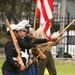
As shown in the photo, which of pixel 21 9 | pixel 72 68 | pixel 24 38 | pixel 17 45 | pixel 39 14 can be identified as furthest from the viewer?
pixel 21 9

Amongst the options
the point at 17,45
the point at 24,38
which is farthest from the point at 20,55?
the point at 24,38

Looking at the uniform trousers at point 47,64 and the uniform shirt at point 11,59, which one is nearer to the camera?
the uniform shirt at point 11,59

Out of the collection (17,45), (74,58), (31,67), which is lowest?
(74,58)

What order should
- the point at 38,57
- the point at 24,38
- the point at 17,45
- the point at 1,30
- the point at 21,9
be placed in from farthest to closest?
the point at 21,9
the point at 1,30
the point at 38,57
the point at 24,38
the point at 17,45

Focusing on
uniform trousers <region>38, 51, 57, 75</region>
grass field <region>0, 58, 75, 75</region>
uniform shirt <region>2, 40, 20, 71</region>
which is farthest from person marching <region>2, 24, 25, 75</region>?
grass field <region>0, 58, 75, 75</region>

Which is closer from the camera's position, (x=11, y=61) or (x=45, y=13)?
(x=11, y=61)

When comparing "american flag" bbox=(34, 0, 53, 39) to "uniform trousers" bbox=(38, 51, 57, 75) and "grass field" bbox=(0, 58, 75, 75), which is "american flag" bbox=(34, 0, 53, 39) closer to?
"uniform trousers" bbox=(38, 51, 57, 75)

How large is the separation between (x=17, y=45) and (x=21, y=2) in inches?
912

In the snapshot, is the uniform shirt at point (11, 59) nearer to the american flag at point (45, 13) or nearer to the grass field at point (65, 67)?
the american flag at point (45, 13)

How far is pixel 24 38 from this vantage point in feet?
31.6

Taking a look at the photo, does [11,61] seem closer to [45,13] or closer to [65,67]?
[45,13]

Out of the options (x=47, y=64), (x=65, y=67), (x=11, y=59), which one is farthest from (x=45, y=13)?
(x=65, y=67)

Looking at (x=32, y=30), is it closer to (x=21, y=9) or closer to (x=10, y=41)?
(x=10, y=41)

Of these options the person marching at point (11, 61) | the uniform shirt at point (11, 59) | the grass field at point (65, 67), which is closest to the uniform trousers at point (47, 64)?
the grass field at point (65, 67)
